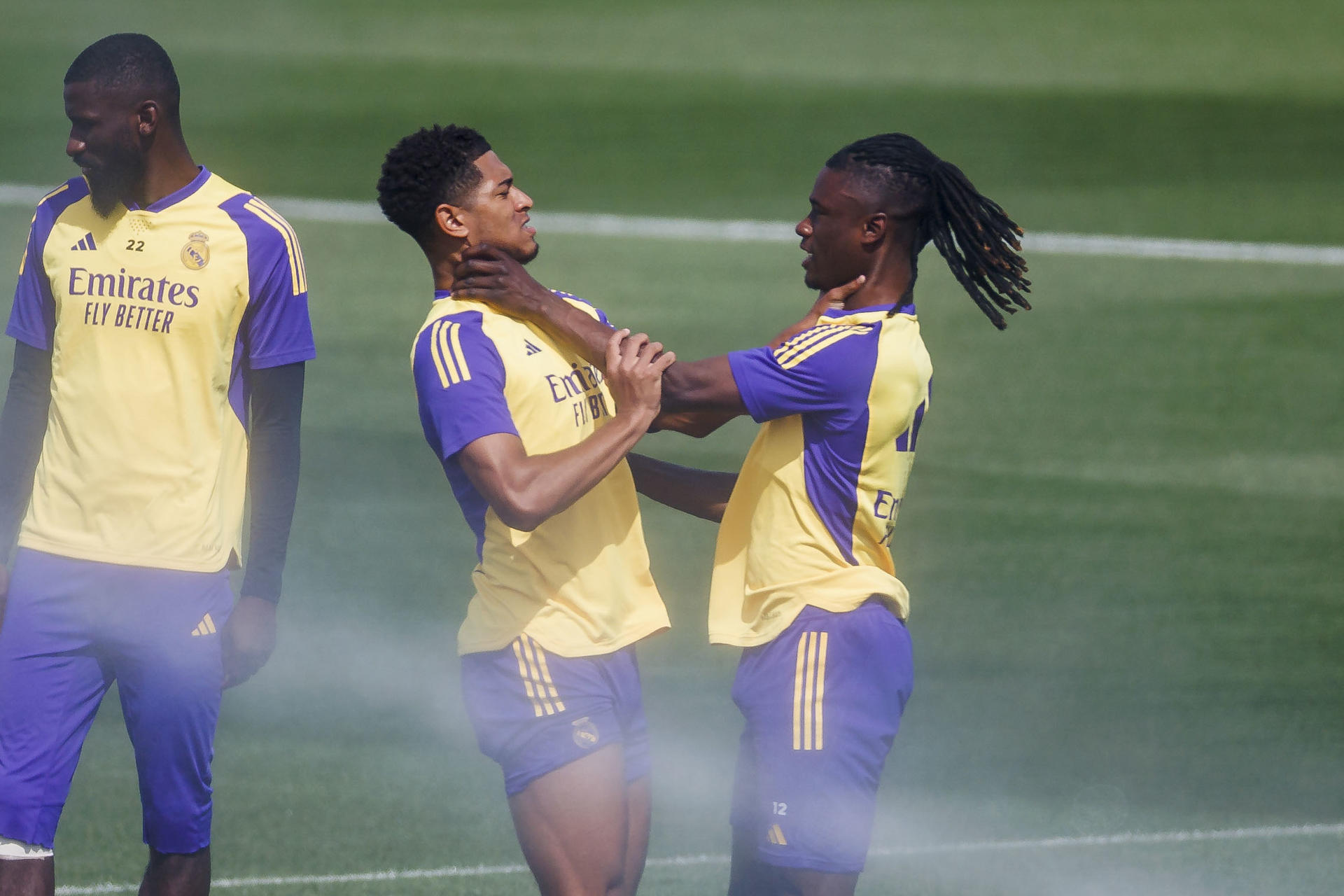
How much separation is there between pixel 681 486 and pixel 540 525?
0.59 m

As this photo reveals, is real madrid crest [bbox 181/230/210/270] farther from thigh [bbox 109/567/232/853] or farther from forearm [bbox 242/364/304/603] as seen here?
thigh [bbox 109/567/232/853]

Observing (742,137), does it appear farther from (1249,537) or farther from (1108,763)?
(1108,763)

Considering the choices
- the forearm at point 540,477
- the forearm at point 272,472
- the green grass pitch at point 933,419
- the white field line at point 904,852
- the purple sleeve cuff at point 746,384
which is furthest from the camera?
the green grass pitch at point 933,419

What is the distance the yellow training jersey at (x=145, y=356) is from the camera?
13.4 feet

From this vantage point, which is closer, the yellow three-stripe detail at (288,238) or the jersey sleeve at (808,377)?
the jersey sleeve at (808,377)

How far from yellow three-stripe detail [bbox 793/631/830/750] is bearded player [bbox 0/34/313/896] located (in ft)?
4.46

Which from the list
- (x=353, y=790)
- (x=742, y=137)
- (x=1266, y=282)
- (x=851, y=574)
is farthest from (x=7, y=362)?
(x=1266, y=282)

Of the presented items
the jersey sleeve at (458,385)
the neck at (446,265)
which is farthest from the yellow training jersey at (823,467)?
the neck at (446,265)

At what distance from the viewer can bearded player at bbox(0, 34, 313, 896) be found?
13.3 feet

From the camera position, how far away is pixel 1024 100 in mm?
14484

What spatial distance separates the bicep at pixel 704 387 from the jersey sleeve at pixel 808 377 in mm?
22

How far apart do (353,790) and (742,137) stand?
28.5ft

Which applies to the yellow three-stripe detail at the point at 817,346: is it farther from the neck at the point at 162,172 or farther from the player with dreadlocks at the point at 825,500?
the neck at the point at 162,172

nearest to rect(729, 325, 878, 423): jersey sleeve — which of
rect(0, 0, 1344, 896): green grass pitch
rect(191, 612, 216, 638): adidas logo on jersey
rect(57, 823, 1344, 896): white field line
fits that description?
rect(191, 612, 216, 638): adidas logo on jersey
